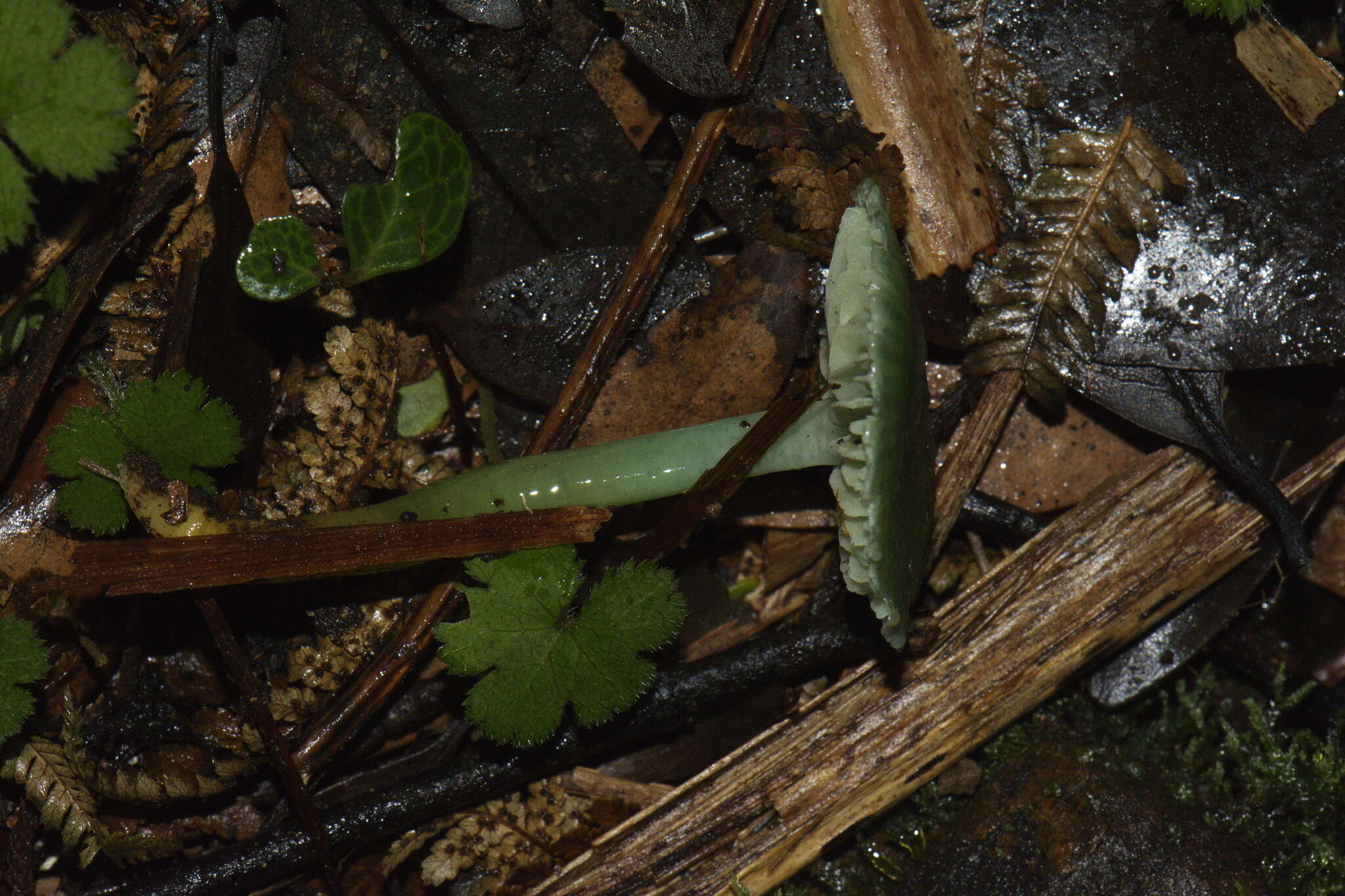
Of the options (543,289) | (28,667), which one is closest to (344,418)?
(543,289)

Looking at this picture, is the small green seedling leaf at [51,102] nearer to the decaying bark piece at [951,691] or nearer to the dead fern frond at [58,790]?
the dead fern frond at [58,790]

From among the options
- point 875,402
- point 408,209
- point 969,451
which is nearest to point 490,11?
point 408,209

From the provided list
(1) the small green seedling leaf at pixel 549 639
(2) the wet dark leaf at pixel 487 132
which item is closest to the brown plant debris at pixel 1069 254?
(2) the wet dark leaf at pixel 487 132

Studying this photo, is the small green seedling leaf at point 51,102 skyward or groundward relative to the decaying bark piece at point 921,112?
skyward

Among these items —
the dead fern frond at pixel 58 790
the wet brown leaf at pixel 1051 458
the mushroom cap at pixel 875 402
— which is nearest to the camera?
the mushroom cap at pixel 875 402

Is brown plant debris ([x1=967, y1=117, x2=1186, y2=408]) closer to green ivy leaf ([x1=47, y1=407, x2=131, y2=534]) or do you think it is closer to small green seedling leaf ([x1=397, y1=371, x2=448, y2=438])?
small green seedling leaf ([x1=397, y1=371, x2=448, y2=438])

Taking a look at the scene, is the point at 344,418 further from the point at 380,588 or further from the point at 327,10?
the point at 327,10

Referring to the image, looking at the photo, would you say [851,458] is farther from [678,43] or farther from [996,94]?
[996,94]

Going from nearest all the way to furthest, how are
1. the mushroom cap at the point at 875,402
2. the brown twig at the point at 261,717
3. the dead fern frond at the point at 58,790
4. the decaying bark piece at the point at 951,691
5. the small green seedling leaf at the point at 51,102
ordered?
the mushroom cap at the point at 875,402, the small green seedling leaf at the point at 51,102, the brown twig at the point at 261,717, the dead fern frond at the point at 58,790, the decaying bark piece at the point at 951,691
